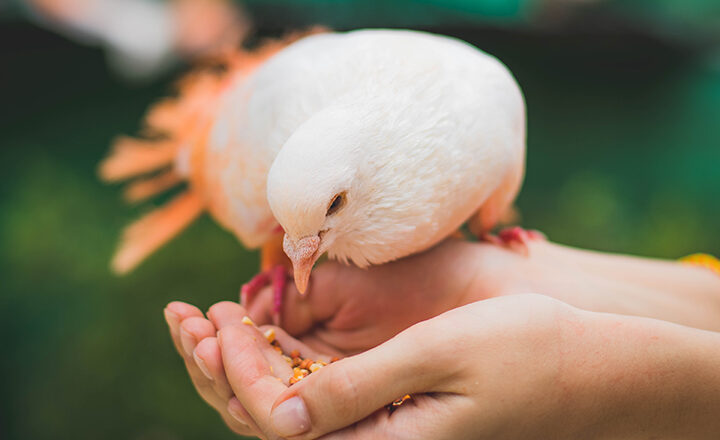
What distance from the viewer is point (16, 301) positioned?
2.46m

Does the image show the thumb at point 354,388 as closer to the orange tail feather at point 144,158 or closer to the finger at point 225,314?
the finger at point 225,314

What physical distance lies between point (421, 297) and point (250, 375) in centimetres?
43

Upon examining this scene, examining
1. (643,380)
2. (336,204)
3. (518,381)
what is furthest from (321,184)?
(643,380)

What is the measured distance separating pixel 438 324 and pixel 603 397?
0.94 ft

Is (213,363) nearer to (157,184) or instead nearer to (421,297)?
(421,297)

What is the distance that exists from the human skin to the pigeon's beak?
0.47 feet

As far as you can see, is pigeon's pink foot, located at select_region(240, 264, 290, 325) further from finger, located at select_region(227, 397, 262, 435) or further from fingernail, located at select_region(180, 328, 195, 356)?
finger, located at select_region(227, 397, 262, 435)

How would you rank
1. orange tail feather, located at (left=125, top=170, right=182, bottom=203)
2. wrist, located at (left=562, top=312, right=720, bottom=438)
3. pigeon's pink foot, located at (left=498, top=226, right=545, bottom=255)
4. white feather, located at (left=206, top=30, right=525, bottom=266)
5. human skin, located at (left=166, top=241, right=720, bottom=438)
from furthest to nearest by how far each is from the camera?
1. orange tail feather, located at (left=125, top=170, right=182, bottom=203)
2. pigeon's pink foot, located at (left=498, top=226, right=545, bottom=255)
3. human skin, located at (left=166, top=241, right=720, bottom=438)
4. white feather, located at (left=206, top=30, right=525, bottom=266)
5. wrist, located at (left=562, top=312, right=720, bottom=438)

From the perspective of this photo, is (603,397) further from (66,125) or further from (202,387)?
(66,125)

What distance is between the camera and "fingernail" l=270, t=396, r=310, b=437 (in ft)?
2.55

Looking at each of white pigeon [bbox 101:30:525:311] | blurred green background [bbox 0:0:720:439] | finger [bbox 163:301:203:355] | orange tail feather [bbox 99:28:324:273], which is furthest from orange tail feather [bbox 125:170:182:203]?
finger [bbox 163:301:203:355]

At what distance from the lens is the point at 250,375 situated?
0.89 m

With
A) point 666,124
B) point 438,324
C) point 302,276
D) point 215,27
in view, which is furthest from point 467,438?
point 666,124

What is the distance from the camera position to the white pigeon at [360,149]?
994 millimetres
